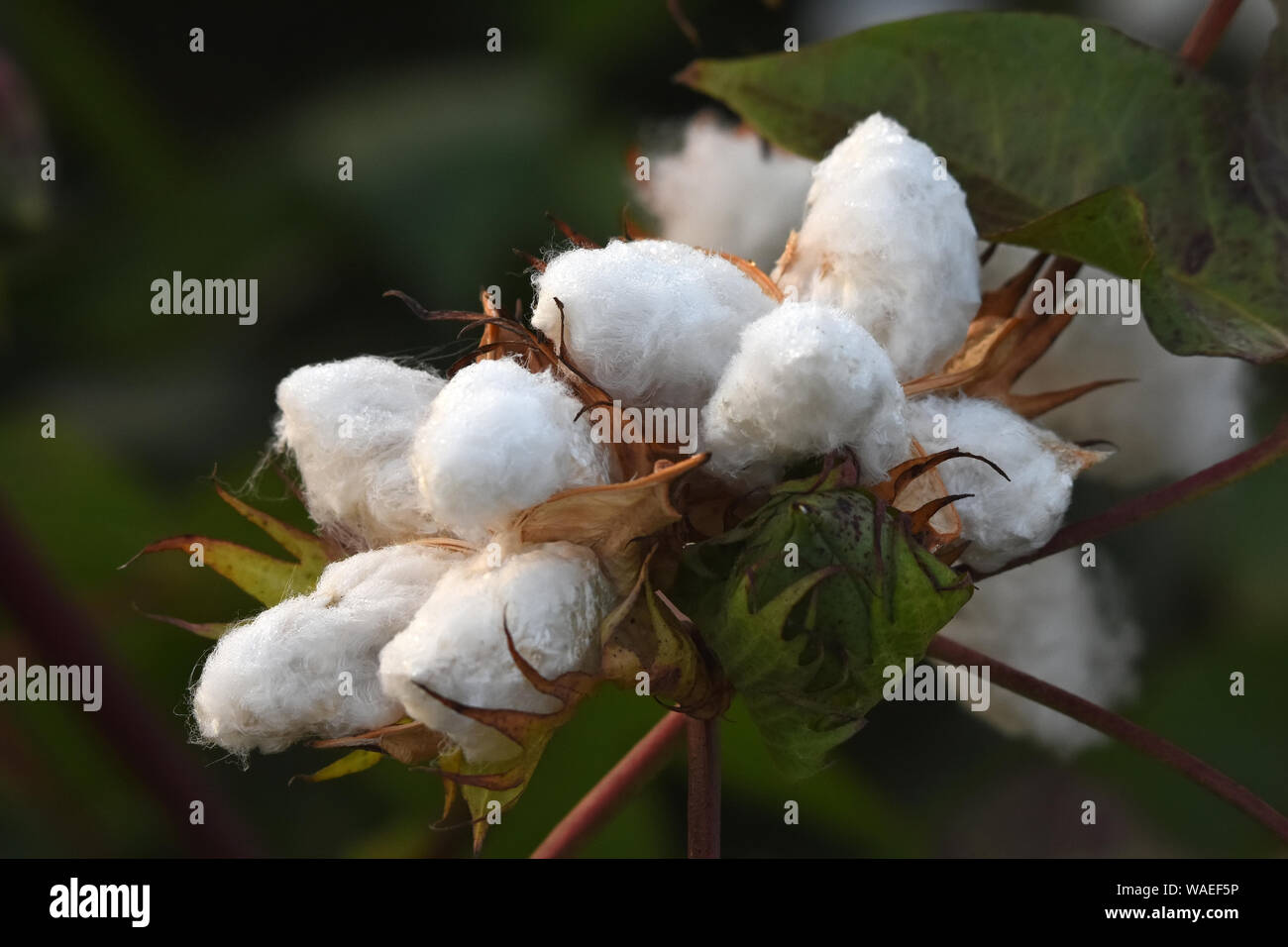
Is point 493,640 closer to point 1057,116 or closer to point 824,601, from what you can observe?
point 824,601

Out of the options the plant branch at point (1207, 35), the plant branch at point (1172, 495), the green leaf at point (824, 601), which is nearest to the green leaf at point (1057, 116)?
the plant branch at point (1207, 35)

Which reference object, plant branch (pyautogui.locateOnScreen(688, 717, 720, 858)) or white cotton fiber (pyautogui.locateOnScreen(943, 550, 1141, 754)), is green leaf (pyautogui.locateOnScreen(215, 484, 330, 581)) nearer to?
plant branch (pyautogui.locateOnScreen(688, 717, 720, 858))

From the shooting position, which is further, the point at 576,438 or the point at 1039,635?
the point at 1039,635

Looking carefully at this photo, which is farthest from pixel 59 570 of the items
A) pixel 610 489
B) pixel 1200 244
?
pixel 1200 244

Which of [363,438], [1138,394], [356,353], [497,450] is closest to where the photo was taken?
[497,450]

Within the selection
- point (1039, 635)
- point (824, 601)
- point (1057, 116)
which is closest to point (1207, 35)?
point (1057, 116)

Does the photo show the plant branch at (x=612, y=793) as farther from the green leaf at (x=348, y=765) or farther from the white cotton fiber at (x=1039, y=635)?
the white cotton fiber at (x=1039, y=635)
